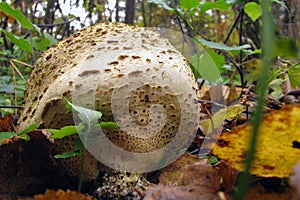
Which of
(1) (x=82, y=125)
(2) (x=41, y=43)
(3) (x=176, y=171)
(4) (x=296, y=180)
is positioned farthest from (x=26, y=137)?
(2) (x=41, y=43)

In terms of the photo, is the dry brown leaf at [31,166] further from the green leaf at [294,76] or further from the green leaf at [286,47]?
the green leaf at [294,76]

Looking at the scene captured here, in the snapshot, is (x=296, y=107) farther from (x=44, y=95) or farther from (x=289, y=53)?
(x=44, y=95)

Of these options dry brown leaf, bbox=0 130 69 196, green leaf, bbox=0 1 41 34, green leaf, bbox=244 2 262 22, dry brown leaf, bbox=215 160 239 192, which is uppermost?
green leaf, bbox=244 2 262 22

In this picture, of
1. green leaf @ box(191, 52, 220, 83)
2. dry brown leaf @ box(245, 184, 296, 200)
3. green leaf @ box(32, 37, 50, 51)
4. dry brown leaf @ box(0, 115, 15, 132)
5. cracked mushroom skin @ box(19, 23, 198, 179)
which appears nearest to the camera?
dry brown leaf @ box(245, 184, 296, 200)

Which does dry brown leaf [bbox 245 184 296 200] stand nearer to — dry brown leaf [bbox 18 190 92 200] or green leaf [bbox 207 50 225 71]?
dry brown leaf [bbox 18 190 92 200]

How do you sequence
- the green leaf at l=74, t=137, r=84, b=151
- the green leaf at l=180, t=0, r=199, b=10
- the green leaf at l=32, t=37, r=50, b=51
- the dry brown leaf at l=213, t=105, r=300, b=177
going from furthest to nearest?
the green leaf at l=32, t=37, r=50, b=51, the green leaf at l=180, t=0, r=199, b=10, the green leaf at l=74, t=137, r=84, b=151, the dry brown leaf at l=213, t=105, r=300, b=177

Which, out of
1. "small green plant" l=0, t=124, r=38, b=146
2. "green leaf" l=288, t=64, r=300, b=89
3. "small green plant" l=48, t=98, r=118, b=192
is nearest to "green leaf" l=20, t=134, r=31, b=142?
"small green plant" l=0, t=124, r=38, b=146

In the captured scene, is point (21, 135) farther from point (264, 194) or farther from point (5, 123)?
point (264, 194)
